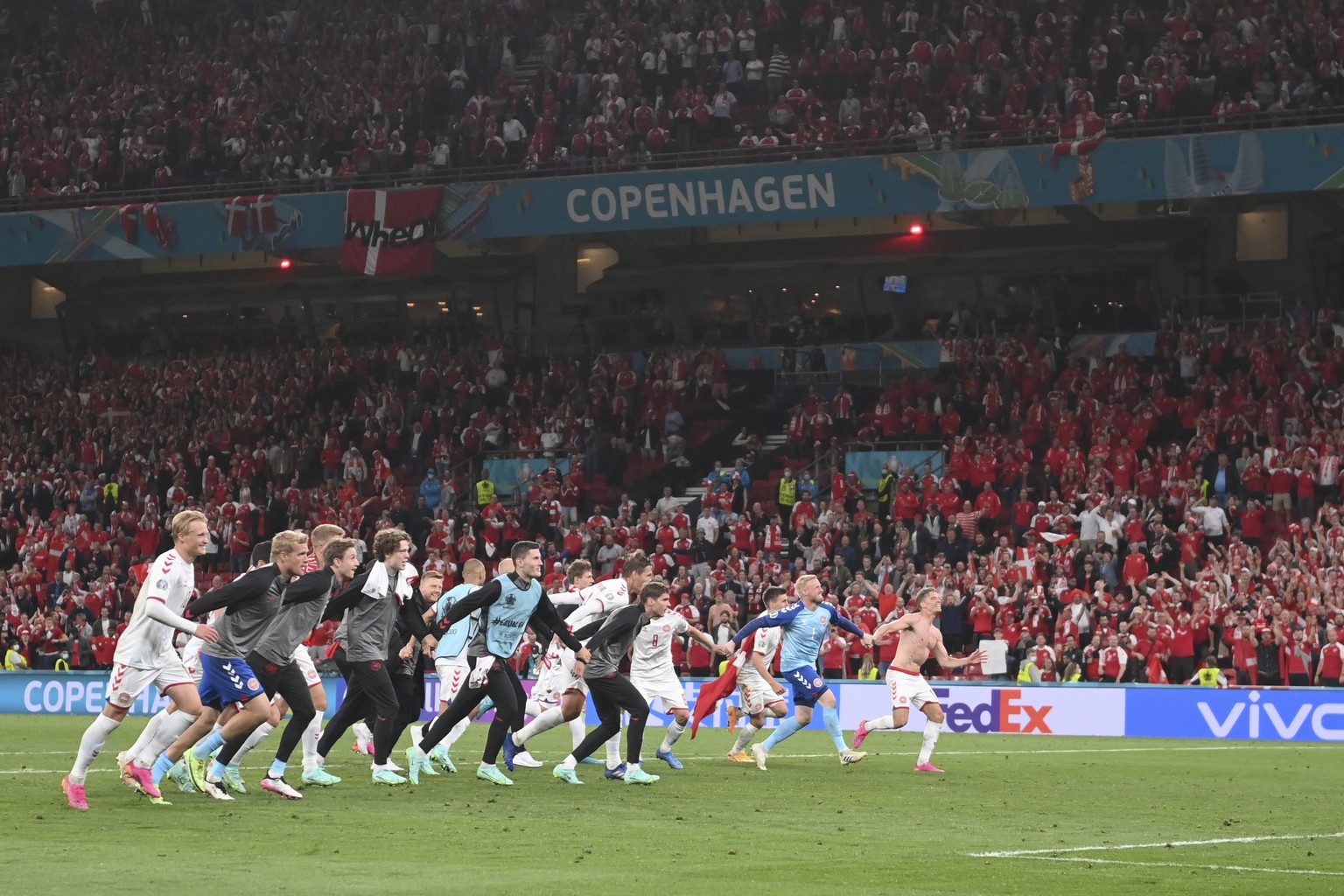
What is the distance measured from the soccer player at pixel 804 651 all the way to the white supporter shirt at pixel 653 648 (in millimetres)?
1627

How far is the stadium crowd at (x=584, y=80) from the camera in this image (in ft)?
127

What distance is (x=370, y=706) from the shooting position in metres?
16.6

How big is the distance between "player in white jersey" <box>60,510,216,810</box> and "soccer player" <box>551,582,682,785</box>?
407 centimetres

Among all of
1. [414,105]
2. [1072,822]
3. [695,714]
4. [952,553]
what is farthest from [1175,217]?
[1072,822]

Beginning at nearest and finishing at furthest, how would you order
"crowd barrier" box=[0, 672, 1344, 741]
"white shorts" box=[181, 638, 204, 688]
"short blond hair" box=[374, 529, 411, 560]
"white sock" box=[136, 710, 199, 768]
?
"white sock" box=[136, 710, 199, 768] → "short blond hair" box=[374, 529, 411, 560] → "white shorts" box=[181, 638, 204, 688] → "crowd barrier" box=[0, 672, 1344, 741]

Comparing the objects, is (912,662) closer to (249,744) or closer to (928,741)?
(928,741)

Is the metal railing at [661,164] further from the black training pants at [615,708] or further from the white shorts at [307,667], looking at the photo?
the black training pants at [615,708]

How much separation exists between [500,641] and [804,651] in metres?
5.27

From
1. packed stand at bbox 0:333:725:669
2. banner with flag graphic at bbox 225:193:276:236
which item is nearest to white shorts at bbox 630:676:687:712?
packed stand at bbox 0:333:725:669

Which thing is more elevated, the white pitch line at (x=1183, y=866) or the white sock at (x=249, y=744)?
the white sock at (x=249, y=744)

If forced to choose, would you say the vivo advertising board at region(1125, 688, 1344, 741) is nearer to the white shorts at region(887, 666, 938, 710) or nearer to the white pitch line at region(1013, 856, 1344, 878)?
the white shorts at region(887, 666, 938, 710)

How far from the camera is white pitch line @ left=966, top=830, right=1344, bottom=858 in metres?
11.9

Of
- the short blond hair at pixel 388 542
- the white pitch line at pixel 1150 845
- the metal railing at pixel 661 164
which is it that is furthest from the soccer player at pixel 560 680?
the metal railing at pixel 661 164

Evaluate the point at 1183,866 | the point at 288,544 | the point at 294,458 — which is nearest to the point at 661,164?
the point at 294,458
